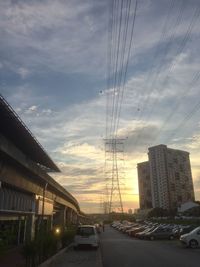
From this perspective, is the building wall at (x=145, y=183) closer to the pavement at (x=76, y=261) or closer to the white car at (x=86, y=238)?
the white car at (x=86, y=238)

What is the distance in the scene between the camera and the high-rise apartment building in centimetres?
11662

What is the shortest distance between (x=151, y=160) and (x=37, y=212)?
94674 mm

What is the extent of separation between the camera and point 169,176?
116 meters

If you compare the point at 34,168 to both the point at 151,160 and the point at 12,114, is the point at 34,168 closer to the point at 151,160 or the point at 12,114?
the point at 12,114

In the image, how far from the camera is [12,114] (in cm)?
1491

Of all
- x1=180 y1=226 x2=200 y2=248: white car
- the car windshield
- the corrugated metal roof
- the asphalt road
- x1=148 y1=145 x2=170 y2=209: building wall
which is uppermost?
x1=148 y1=145 x2=170 y2=209: building wall

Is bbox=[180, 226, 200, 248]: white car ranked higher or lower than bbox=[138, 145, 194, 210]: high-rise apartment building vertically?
lower

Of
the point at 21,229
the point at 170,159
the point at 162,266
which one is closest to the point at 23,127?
the point at 162,266

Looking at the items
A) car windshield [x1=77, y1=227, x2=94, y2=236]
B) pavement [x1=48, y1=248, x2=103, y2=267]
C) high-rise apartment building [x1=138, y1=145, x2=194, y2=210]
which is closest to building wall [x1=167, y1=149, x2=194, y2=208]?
high-rise apartment building [x1=138, y1=145, x2=194, y2=210]

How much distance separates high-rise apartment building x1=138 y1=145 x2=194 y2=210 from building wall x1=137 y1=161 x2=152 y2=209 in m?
9.54

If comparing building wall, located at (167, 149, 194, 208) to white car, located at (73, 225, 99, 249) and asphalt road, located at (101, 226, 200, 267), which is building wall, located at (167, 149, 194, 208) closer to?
asphalt road, located at (101, 226, 200, 267)

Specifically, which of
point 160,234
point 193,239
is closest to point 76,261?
point 193,239

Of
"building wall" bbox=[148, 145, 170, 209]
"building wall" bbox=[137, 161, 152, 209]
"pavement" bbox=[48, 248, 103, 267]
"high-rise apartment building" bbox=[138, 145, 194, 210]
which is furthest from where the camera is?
"building wall" bbox=[137, 161, 152, 209]

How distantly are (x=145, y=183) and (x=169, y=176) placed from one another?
79.9 feet
